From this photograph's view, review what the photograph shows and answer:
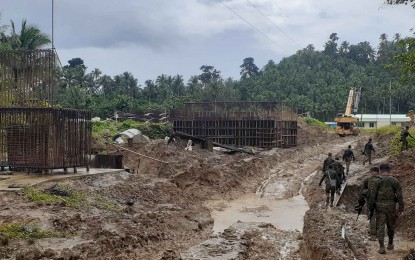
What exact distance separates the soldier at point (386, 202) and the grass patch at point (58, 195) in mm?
9073

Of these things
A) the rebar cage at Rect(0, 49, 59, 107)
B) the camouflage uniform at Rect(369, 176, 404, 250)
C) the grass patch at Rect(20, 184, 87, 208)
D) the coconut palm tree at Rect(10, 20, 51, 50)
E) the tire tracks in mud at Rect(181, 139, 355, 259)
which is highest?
the coconut palm tree at Rect(10, 20, 51, 50)

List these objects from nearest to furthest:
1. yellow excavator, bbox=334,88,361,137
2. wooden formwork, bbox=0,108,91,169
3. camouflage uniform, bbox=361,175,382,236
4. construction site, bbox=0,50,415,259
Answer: camouflage uniform, bbox=361,175,382,236, construction site, bbox=0,50,415,259, wooden formwork, bbox=0,108,91,169, yellow excavator, bbox=334,88,361,137

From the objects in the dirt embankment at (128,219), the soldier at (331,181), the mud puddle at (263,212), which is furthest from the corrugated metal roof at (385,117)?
the soldier at (331,181)

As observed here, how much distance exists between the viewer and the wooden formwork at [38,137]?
1891cm

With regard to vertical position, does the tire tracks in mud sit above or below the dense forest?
below

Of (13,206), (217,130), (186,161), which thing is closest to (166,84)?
(217,130)

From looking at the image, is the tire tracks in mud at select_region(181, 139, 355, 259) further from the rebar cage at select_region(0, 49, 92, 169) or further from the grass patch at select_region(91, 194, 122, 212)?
the rebar cage at select_region(0, 49, 92, 169)

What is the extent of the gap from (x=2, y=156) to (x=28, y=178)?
2.81 meters

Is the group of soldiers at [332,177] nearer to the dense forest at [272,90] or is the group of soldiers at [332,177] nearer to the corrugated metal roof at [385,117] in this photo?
the dense forest at [272,90]

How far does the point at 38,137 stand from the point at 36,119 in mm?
711

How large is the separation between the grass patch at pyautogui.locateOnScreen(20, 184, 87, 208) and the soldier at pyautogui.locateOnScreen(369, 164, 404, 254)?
9073mm

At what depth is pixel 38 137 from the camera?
18906mm

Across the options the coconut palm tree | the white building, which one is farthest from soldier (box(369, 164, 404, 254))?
the white building

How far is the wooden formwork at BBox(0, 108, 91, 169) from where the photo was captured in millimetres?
18906
